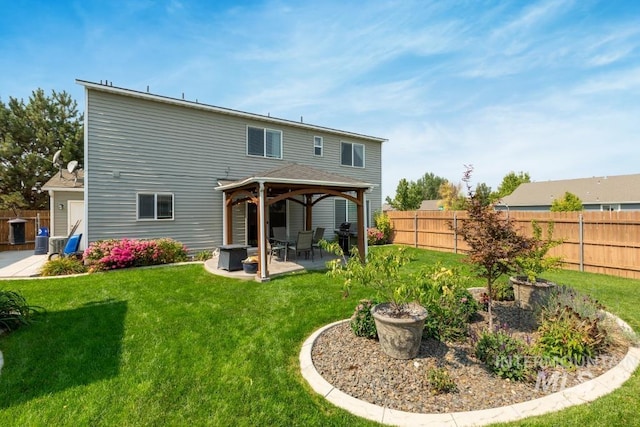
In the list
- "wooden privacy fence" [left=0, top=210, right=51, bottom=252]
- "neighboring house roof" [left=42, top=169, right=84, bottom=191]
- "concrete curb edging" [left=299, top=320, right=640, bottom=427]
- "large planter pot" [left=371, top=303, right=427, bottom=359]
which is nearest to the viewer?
"concrete curb edging" [left=299, top=320, right=640, bottom=427]

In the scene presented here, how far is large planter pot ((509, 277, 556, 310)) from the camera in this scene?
524 centimetres

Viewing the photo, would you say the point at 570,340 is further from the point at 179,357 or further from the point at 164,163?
the point at 164,163

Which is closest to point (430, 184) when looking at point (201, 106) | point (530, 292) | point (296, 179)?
point (201, 106)

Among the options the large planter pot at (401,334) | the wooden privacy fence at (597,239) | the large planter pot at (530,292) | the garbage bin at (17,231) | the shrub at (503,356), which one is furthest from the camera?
the garbage bin at (17,231)

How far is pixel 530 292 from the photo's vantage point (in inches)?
211

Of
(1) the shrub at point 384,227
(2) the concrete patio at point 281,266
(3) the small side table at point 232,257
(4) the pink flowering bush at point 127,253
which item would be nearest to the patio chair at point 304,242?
(2) the concrete patio at point 281,266

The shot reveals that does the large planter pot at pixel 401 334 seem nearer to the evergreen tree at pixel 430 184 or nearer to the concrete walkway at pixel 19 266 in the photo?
the concrete walkway at pixel 19 266

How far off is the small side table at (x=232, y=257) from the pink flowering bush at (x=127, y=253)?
248cm

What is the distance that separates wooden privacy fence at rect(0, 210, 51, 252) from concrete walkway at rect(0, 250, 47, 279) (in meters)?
2.06

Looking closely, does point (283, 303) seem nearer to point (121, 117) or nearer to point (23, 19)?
point (121, 117)

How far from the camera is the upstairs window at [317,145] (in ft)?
47.4

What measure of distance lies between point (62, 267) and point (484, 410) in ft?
35.3

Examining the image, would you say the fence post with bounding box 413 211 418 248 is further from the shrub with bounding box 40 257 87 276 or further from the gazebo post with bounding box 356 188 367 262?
the shrub with bounding box 40 257 87 276

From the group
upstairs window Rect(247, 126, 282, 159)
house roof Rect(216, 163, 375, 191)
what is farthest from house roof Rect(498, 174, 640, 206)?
house roof Rect(216, 163, 375, 191)
